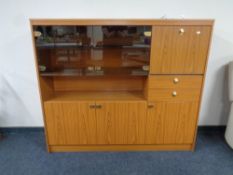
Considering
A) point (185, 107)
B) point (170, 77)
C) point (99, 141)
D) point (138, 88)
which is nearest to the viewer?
point (170, 77)

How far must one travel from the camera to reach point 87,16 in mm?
1911

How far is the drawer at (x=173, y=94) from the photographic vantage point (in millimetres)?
1780

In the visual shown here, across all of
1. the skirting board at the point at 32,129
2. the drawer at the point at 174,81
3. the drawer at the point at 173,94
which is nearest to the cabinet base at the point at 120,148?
the skirting board at the point at 32,129

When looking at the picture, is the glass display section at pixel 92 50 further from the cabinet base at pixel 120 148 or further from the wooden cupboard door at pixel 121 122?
the cabinet base at pixel 120 148

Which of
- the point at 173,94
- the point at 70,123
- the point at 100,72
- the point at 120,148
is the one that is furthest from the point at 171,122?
the point at 70,123

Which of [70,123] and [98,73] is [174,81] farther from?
[70,123]

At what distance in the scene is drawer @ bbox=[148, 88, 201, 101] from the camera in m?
1.78

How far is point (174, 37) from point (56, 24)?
1.05 metres

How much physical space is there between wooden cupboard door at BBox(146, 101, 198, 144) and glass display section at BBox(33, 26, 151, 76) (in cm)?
44

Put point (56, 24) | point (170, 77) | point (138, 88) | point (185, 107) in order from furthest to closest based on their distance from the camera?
1. point (138, 88)
2. point (185, 107)
3. point (170, 77)
4. point (56, 24)

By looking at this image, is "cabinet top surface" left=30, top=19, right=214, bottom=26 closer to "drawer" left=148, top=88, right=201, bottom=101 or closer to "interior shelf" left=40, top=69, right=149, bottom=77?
"interior shelf" left=40, top=69, right=149, bottom=77

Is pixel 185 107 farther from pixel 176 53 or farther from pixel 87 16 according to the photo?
pixel 87 16

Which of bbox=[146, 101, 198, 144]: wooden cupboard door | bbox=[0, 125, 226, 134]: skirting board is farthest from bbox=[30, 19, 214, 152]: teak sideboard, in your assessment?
bbox=[0, 125, 226, 134]: skirting board

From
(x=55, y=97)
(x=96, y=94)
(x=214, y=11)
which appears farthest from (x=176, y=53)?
(x=55, y=97)
